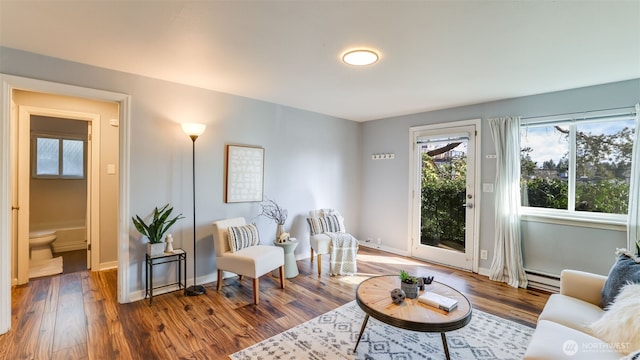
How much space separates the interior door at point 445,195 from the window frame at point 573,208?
2.18 feet

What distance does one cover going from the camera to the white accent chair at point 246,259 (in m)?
2.91

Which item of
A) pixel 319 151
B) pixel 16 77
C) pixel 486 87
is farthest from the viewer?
pixel 319 151

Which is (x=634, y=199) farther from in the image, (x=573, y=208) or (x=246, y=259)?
(x=246, y=259)

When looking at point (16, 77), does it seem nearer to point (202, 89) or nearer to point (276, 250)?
point (202, 89)

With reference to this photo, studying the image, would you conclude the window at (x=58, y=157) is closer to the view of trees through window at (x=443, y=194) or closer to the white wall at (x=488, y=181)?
the white wall at (x=488, y=181)

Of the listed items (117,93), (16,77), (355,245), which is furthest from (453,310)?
(16,77)

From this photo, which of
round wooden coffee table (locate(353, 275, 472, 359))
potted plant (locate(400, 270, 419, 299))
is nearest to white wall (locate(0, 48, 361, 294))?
round wooden coffee table (locate(353, 275, 472, 359))

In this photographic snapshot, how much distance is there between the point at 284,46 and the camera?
87.4 inches

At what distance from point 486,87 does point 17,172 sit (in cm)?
538

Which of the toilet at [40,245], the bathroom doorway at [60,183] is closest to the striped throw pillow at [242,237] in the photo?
the bathroom doorway at [60,183]

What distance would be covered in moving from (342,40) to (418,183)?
9.81 feet

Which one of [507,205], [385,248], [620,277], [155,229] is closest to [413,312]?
[620,277]

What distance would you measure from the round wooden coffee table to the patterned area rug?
0.62 ft

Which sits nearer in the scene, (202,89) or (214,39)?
(214,39)
